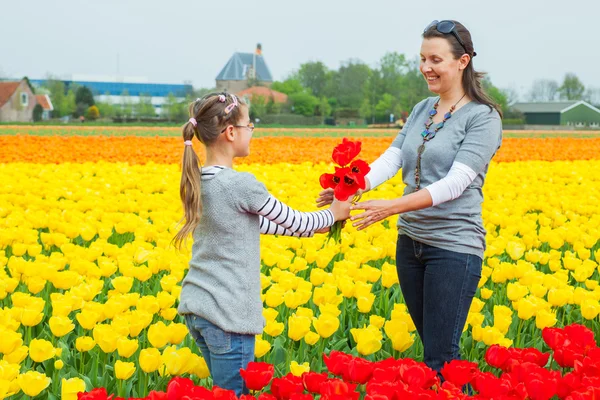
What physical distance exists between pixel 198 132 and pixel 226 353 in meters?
0.79

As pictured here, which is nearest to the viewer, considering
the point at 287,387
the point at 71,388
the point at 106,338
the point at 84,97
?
the point at 287,387

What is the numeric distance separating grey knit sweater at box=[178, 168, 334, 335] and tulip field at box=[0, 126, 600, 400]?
0.24 metres

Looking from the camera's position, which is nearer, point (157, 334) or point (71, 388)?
point (71, 388)

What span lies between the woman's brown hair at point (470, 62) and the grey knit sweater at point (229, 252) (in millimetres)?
934

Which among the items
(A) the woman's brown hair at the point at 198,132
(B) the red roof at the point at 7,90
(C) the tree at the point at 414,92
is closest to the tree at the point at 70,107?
(B) the red roof at the point at 7,90

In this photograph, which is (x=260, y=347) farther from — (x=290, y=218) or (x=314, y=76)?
(x=314, y=76)

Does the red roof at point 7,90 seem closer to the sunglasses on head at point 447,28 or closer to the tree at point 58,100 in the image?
the tree at point 58,100

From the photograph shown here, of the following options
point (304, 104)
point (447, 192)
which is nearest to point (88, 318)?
point (447, 192)

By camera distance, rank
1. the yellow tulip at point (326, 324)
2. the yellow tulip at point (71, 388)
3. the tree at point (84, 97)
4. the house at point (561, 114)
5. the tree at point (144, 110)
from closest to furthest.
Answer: the yellow tulip at point (71, 388)
the yellow tulip at point (326, 324)
the tree at point (84, 97)
the house at point (561, 114)
the tree at point (144, 110)

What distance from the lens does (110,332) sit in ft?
10.0

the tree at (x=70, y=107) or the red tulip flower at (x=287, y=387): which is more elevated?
the tree at (x=70, y=107)

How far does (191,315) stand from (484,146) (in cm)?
128

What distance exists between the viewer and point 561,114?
2876 inches

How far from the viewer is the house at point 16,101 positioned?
6164 cm
